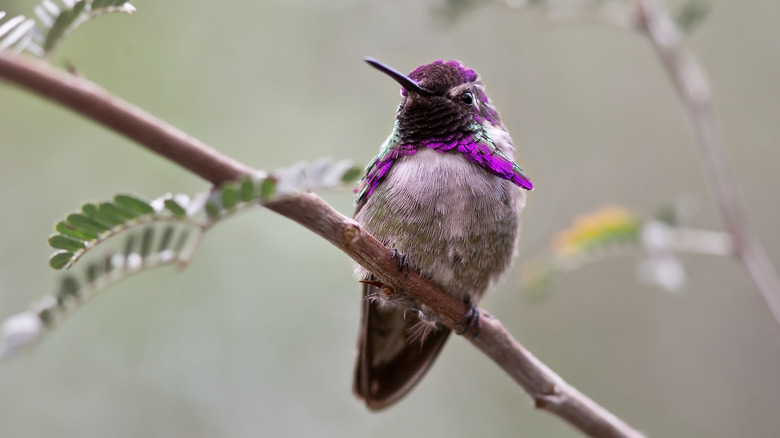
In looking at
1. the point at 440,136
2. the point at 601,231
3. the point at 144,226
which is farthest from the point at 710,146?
the point at 144,226

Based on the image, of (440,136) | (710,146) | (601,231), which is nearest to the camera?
(440,136)

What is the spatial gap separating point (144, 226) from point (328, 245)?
→ 4.77 meters

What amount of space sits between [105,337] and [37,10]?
4.69 m

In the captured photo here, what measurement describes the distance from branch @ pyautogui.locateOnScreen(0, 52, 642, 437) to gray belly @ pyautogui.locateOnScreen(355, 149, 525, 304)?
12 centimetres

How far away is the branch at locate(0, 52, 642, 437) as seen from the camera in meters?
1.32

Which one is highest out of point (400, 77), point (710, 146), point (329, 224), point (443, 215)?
point (710, 146)

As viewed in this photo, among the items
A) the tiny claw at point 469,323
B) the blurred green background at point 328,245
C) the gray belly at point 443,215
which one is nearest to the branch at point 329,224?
the tiny claw at point 469,323

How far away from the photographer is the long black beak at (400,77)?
227 centimetres

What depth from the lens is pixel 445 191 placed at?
271 cm

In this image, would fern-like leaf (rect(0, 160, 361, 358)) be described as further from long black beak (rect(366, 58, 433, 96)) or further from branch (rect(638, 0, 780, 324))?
branch (rect(638, 0, 780, 324))

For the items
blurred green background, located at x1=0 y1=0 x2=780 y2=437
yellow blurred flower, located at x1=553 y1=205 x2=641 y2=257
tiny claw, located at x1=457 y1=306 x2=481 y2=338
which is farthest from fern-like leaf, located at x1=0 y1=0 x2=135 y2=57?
blurred green background, located at x1=0 y1=0 x2=780 y2=437

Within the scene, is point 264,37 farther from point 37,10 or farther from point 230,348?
point 37,10

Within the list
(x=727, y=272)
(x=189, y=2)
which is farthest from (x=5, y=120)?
(x=727, y=272)

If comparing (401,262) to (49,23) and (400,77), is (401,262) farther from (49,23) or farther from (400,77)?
(49,23)
